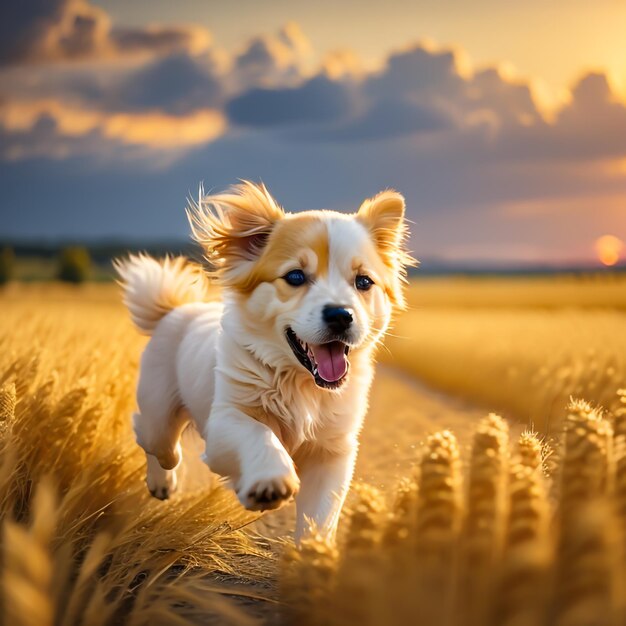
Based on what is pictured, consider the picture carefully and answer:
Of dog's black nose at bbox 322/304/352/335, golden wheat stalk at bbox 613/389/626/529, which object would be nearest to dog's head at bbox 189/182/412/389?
dog's black nose at bbox 322/304/352/335

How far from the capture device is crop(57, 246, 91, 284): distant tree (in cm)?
6919

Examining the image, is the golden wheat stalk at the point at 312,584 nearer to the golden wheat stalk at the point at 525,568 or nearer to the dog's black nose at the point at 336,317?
the golden wheat stalk at the point at 525,568

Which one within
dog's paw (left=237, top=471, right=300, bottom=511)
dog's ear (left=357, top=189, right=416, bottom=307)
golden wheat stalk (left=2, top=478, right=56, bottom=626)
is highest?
dog's ear (left=357, top=189, right=416, bottom=307)

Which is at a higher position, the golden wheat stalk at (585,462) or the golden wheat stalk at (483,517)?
the golden wheat stalk at (585,462)

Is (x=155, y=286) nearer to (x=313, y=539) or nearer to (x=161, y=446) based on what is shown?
(x=161, y=446)

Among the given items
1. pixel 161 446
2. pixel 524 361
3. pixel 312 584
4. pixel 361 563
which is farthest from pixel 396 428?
pixel 361 563

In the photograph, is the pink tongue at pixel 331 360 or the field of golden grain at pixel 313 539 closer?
the field of golden grain at pixel 313 539

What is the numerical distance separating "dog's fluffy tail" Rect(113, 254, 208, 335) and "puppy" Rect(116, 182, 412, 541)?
2.62 feet

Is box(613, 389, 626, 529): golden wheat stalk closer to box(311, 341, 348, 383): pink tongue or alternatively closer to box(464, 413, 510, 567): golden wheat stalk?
box(464, 413, 510, 567): golden wheat stalk

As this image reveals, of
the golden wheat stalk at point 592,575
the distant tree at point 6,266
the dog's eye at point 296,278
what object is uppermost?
the distant tree at point 6,266

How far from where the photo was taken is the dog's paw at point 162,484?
517cm

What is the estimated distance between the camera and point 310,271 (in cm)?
390

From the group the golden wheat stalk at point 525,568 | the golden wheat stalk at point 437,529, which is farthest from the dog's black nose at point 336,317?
the golden wheat stalk at point 525,568

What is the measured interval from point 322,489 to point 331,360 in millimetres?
659
